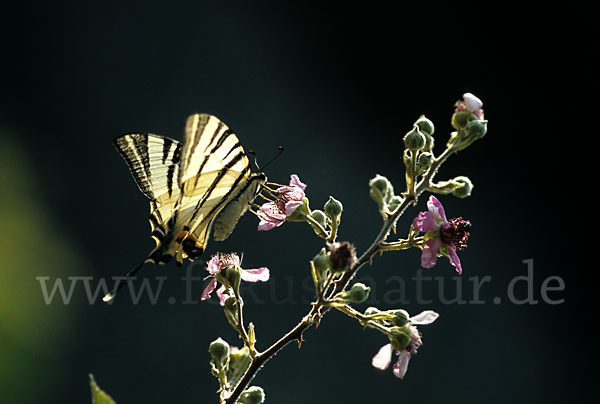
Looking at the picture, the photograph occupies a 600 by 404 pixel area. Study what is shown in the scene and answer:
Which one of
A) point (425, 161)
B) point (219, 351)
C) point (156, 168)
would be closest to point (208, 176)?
point (156, 168)

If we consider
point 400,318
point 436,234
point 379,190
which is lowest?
point 400,318

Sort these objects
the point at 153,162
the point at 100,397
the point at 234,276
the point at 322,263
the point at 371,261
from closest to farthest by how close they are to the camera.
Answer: the point at 100,397 < the point at 322,263 < the point at 371,261 < the point at 234,276 < the point at 153,162

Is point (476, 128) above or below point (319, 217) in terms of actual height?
above

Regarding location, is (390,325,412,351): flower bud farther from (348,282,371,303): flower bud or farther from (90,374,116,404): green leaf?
(90,374,116,404): green leaf

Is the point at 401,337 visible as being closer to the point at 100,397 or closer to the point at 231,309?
the point at 231,309

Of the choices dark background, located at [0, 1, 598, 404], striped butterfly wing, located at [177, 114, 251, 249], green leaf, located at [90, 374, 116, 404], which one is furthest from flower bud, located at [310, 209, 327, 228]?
dark background, located at [0, 1, 598, 404]

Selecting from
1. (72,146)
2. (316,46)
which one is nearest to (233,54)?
(316,46)
